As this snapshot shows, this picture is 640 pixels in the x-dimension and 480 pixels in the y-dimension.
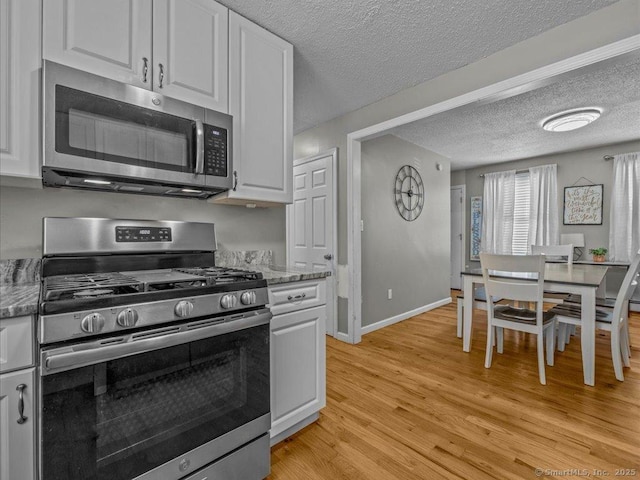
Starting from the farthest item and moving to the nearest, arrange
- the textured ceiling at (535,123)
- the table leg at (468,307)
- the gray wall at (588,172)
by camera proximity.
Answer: the gray wall at (588,172)
the table leg at (468,307)
the textured ceiling at (535,123)

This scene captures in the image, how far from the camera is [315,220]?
373 centimetres

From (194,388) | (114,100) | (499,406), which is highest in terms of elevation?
(114,100)

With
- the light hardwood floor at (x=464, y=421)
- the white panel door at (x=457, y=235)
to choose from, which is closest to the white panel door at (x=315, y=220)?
the light hardwood floor at (x=464, y=421)

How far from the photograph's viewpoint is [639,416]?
1944 mm

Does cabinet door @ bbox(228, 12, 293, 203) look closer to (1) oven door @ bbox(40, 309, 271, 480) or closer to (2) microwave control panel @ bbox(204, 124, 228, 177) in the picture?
(2) microwave control panel @ bbox(204, 124, 228, 177)

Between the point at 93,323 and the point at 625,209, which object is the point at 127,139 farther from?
the point at 625,209

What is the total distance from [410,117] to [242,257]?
6.24 ft

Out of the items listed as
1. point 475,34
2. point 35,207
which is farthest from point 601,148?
point 35,207

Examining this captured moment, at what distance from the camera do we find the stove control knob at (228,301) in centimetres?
129

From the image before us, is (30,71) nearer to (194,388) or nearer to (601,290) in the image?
(194,388)

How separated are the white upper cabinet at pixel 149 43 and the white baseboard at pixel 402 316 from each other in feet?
9.38

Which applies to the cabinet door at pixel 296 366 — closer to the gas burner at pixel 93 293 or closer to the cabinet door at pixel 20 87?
the gas burner at pixel 93 293

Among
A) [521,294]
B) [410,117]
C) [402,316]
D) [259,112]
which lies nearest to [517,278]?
[521,294]

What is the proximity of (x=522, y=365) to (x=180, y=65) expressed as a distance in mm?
3367
